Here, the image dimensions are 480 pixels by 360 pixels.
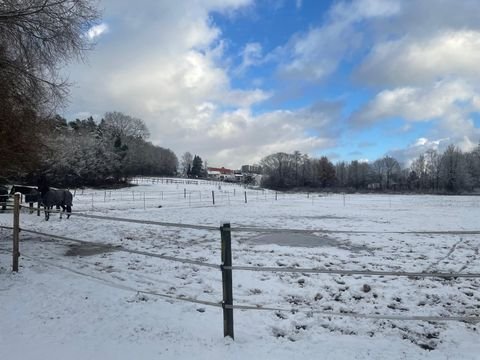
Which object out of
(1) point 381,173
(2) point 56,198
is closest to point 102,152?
(2) point 56,198

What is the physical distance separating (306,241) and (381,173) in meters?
137

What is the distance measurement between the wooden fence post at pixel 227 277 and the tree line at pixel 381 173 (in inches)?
3953

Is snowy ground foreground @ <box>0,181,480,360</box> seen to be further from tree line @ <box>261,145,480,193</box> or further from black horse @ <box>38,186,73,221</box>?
tree line @ <box>261,145,480,193</box>

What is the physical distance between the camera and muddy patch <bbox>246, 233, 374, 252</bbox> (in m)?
10.8

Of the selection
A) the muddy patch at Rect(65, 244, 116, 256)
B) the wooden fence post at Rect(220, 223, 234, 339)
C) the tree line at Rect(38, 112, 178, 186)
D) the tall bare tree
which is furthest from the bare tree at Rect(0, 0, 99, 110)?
the tree line at Rect(38, 112, 178, 186)

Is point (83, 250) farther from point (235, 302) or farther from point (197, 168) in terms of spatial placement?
point (197, 168)

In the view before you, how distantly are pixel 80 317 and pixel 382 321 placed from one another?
369cm

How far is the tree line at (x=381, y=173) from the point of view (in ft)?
347

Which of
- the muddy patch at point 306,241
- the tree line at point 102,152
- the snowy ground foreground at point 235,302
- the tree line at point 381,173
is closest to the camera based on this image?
the snowy ground foreground at point 235,302

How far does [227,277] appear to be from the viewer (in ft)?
13.7

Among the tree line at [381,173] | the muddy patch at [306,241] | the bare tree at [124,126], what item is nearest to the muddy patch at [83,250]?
the muddy patch at [306,241]

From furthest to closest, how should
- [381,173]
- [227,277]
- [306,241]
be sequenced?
[381,173] < [306,241] < [227,277]

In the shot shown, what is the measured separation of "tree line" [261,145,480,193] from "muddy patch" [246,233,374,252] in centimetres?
9208

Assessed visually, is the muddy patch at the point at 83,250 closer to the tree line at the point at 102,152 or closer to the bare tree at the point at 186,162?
the tree line at the point at 102,152
